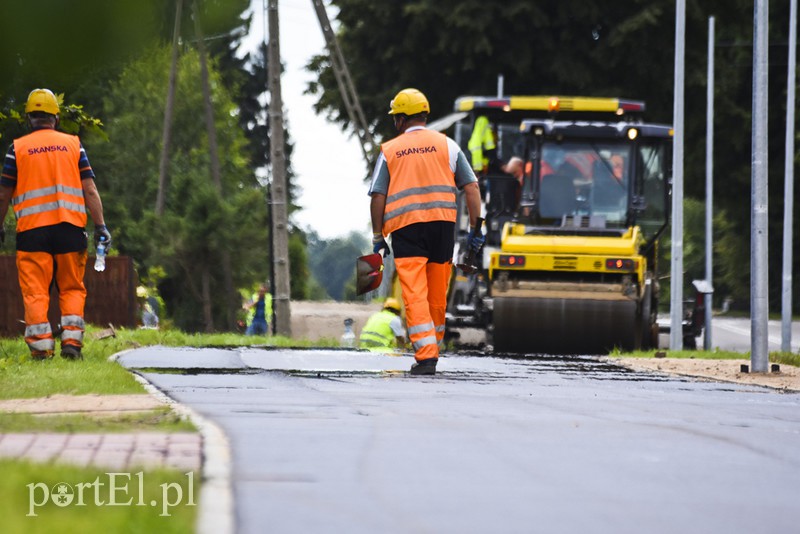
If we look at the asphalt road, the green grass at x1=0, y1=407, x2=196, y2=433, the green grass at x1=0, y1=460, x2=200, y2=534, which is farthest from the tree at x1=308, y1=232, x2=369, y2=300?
the green grass at x1=0, y1=460, x2=200, y2=534

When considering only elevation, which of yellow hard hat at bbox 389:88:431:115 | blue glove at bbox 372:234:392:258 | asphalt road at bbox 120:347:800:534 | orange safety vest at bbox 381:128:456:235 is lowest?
asphalt road at bbox 120:347:800:534

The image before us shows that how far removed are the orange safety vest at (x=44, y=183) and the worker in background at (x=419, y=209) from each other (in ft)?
6.92

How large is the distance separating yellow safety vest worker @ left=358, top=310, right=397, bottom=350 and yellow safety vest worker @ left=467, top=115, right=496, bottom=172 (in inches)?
170

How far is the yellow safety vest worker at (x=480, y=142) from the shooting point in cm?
2155

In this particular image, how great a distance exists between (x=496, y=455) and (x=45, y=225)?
6494 millimetres

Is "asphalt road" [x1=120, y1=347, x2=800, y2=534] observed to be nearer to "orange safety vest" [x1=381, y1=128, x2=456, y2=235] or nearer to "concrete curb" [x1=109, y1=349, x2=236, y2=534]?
"concrete curb" [x1=109, y1=349, x2=236, y2=534]

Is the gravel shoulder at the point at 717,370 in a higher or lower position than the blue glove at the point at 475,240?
lower

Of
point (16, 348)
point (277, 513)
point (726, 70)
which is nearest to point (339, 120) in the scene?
point (726, 70)

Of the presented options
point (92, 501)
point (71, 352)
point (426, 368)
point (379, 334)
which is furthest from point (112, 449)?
point (379, 334)

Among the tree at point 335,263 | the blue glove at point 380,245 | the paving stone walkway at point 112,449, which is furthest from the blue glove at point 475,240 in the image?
the tree at point 335,263

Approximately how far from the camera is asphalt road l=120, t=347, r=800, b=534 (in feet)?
13.8

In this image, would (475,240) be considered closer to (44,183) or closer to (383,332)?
(44,183)

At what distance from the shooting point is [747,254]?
2196 inches

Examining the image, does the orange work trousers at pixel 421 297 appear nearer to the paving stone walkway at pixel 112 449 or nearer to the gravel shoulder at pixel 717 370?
the gravel shoulder at pixel 717 370
